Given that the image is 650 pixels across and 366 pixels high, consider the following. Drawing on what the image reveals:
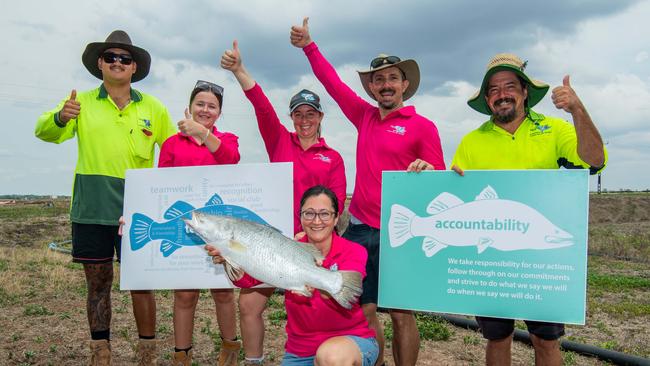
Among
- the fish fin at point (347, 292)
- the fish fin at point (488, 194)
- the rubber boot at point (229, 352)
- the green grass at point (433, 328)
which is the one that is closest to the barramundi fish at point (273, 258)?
the fish fin at point (347, 292)

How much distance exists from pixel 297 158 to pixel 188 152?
3.85 ft

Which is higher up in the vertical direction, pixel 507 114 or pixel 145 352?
pixel 507 114

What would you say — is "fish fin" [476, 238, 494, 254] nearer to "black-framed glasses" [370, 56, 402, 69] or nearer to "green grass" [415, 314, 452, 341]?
"black-framed glasses" [370, 56, 402, 69]

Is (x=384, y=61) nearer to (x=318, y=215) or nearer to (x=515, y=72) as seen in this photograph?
(x=515, y=72)

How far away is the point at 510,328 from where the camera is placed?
4.60 meters

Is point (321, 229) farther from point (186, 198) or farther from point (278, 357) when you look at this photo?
point (278, 357)

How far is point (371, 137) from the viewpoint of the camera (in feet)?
16.4

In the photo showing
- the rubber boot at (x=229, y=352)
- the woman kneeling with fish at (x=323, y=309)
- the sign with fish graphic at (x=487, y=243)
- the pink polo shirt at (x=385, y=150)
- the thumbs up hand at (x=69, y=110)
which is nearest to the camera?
the woman kneeling with fish at (x=323, y=309)

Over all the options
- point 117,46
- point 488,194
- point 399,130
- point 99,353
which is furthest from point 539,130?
point 99,353

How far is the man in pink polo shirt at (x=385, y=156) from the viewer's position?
481 centimetres

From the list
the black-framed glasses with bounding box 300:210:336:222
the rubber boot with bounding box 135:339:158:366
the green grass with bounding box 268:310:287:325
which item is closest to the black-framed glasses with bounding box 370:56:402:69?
the black-framed glasses with bounding box 300:210:336:222

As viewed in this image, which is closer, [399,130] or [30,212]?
[399,130]

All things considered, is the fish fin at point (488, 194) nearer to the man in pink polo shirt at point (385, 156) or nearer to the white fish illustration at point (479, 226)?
the white fish illustration at point (479, 226)

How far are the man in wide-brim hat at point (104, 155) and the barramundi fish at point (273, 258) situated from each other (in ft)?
6.60
